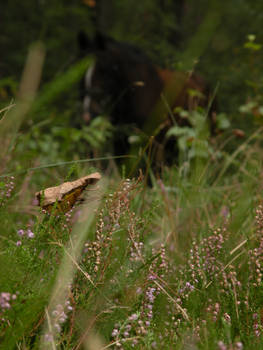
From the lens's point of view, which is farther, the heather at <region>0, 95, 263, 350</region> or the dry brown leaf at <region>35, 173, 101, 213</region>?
the dry brown leaf at <region>35, 173, 101, 213</region>

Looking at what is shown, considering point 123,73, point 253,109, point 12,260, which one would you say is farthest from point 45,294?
point 123,73

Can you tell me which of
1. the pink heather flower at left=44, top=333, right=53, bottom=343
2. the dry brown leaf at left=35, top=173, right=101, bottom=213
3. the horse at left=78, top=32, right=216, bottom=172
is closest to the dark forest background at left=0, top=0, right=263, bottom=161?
the horse at left=78, top=32, right=216, bottom=172

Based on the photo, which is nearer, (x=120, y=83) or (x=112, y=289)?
(x=112, y=289)

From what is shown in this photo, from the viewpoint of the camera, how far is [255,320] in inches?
39.2

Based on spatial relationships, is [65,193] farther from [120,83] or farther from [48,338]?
[120,83]

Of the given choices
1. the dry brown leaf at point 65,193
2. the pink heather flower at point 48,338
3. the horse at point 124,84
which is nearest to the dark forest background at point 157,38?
the horse at point 124,84

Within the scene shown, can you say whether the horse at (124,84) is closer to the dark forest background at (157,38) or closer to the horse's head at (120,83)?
the horse's head at (120,83)

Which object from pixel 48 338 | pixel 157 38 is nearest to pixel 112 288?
pixel 48 338

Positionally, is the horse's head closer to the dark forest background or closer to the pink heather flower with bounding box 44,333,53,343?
the dark forest background

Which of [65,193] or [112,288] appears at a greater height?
[65,193]

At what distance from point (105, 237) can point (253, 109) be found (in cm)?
278

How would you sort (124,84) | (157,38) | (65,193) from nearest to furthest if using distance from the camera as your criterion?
(65,193)
(124,84)
(157,38)

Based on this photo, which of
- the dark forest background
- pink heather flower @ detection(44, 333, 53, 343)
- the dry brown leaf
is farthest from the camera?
the dark forest background

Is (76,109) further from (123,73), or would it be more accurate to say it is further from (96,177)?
(96,177)
